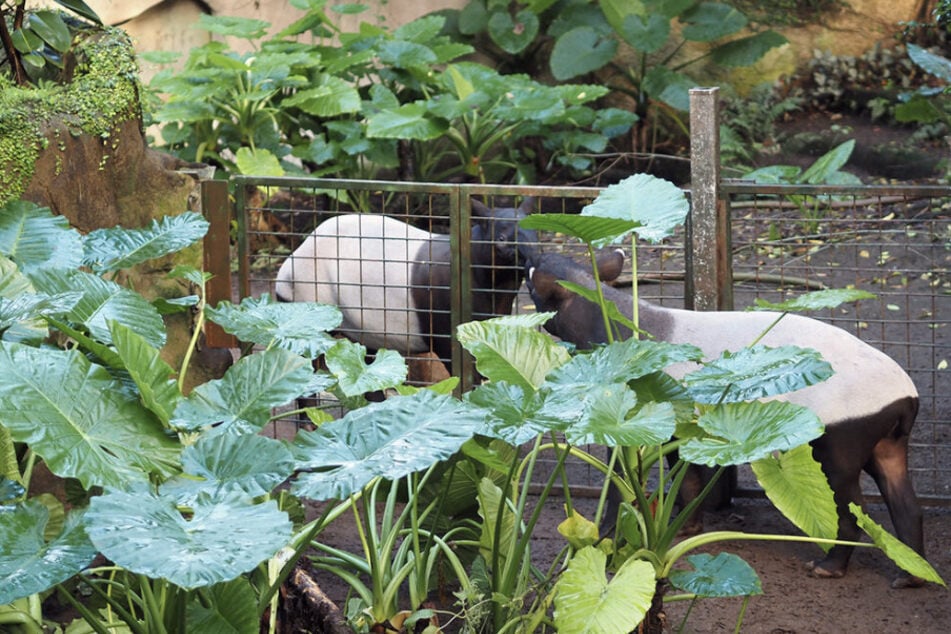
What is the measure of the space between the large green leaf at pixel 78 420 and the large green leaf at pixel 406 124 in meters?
5.97

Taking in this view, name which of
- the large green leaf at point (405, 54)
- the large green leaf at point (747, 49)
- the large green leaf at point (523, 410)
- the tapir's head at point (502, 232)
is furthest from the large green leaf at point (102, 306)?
the large green leaf at point (747, 49)

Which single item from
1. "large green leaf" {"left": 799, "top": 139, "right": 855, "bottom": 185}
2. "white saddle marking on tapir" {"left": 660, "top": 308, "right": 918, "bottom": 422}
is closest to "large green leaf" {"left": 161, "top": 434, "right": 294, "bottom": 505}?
"white saddle marking on tapir" {"left": 660, "top": 308, "right": 918, "bottom": 422}

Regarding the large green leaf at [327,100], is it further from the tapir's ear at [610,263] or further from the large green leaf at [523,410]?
the large green leaf at [523,410]

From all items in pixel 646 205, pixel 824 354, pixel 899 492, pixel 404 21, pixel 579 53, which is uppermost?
pixel 404 21

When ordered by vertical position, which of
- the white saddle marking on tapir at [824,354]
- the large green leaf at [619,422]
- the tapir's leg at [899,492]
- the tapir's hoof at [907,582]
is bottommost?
the tapir's hoof at [907,582]

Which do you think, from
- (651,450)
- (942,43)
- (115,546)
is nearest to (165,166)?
(651,450)

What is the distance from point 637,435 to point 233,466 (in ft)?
3.35

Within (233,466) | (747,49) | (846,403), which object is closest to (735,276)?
(846,403)

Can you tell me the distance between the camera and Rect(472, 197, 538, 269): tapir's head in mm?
5898

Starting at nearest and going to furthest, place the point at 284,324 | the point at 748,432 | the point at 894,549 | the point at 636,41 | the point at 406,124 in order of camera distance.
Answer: the point at 748,432, the point at 894,549, the point at 284,324, the point at 406,124, the point at 636,41

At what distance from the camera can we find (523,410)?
3.35 m

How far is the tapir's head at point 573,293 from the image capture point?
5.31 m

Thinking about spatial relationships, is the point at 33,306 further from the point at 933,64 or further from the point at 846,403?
the point at 933,64

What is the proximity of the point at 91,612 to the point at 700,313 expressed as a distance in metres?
2.73
